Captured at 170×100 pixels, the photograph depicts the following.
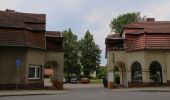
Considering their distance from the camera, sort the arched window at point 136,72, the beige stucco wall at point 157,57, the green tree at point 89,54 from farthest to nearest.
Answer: the green tree at point 89,54 → the arched window at point 136,72 → the beige stucco wall at point 157,57

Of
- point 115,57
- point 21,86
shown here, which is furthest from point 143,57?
point 21,86

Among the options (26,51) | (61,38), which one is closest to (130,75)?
(61,38)

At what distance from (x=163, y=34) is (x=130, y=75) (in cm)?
556

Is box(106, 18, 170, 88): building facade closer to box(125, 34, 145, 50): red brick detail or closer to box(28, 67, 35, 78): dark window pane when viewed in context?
box(125, 34, 145, 50): red brick detail

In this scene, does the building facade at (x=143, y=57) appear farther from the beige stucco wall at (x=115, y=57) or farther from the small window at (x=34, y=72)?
the small window at (x=34, y=72)

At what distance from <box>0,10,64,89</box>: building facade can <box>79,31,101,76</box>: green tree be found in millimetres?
52050

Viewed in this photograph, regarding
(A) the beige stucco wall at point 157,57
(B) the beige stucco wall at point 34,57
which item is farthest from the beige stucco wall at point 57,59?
(A) the beige stucco wall at point 157,57

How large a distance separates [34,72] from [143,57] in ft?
37.1

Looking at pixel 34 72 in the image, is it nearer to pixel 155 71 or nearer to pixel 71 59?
pixel 155 71

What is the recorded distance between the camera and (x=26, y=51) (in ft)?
112

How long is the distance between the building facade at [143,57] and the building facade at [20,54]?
Answer: 8.20 m

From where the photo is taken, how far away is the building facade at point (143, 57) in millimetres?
38094

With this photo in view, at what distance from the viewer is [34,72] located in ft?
117

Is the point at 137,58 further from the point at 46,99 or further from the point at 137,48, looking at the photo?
the point at 46,99
